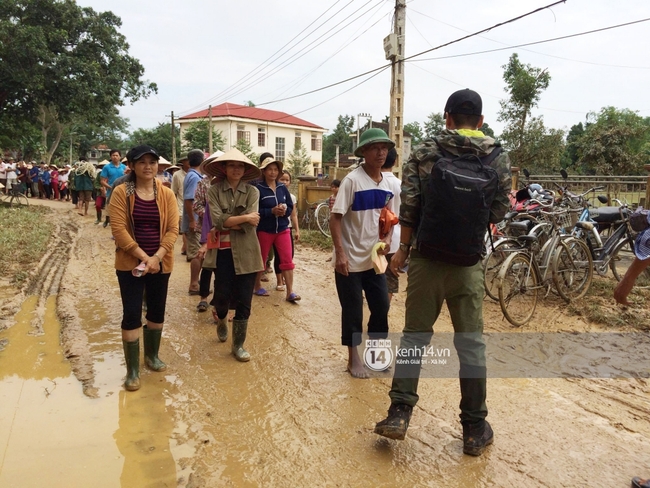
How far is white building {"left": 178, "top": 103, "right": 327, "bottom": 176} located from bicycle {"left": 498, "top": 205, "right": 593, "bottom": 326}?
39291 mm

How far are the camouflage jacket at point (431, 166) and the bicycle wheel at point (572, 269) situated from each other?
3586 mm

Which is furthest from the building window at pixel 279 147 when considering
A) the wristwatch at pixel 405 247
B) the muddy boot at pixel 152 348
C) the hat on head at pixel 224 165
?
the wristwatch at pixel 405 247

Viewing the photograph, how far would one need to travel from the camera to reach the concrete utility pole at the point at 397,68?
1235 centimetres

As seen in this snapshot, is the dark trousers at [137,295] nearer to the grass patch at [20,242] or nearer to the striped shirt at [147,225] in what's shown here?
the striped shirt at [147,225]

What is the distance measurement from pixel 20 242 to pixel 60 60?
10984mm

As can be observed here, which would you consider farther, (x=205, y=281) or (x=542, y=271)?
(x=542, y=271)

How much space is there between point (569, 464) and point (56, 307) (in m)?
5.51

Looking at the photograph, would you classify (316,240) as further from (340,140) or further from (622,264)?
(340,140)

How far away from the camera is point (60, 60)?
17281mm

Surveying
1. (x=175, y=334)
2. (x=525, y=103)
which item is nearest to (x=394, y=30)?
(x=175, y=334)

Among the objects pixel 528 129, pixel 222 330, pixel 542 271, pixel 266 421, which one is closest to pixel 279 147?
pixel 528 129

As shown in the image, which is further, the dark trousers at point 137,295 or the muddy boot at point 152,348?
the muddy boot at point 152,348

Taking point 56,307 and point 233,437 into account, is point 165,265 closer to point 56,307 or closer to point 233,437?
point 233,437

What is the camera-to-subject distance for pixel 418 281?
290 cm
